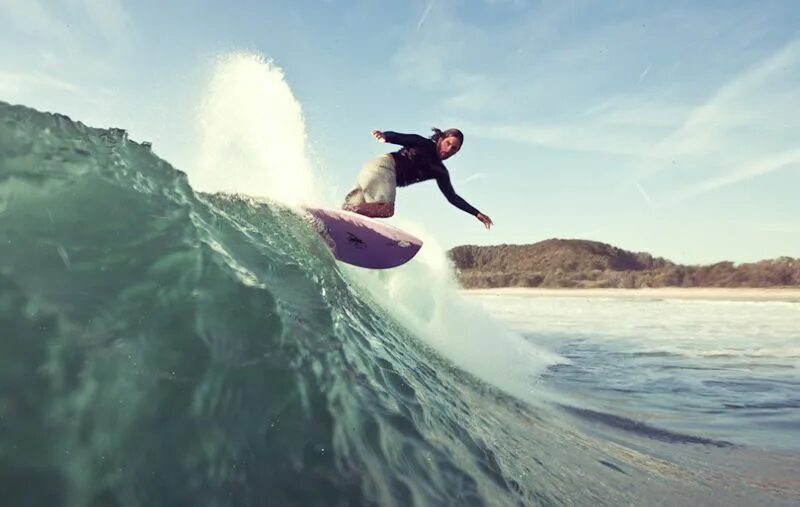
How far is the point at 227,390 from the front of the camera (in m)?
2.95

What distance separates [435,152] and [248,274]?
483 centimetres

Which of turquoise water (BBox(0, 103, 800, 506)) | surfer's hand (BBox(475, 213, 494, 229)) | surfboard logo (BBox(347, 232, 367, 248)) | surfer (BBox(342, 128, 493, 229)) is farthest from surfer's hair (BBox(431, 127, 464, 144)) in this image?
turquoise water (BBox(0, 103, 800, 506))

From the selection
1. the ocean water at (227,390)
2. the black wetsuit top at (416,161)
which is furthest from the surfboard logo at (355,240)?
the black wetsuit top at (416,161)

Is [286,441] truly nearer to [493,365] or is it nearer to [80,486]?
[80,486]

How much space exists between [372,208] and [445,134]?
145 cm

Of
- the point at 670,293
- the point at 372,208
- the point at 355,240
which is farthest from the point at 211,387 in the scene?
the point at 670,293

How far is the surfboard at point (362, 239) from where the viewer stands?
22.3ft

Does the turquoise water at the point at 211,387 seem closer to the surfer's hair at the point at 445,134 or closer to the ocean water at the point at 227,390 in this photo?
the ocean water at the point at 227,390

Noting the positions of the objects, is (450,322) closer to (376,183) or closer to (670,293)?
(376,183)

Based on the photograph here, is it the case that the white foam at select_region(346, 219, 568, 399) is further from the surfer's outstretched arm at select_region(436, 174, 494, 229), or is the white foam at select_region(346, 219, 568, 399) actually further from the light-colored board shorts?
the surfer's outstretched arm at select_region(436, 174, 494, 229)

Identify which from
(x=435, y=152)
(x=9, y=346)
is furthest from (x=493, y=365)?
(x=9, y=346)

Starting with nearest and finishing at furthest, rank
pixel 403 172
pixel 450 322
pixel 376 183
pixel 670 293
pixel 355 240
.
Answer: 1. pixel 355 240
2. pixel 376 183
3. pixel 403 172
4. pixel 450 322
5. pixel 670 293

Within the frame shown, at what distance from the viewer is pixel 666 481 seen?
168 inches

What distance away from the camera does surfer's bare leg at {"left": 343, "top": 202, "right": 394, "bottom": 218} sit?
7812 millimetres
